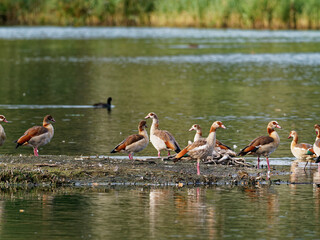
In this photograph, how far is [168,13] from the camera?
92.9 m

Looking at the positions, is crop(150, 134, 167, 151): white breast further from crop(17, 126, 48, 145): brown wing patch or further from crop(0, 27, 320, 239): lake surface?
crop(17, 126, 48, 145): brown wing patch

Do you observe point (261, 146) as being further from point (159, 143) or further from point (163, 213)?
point (163, 213)

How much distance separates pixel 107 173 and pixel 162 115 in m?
12.5

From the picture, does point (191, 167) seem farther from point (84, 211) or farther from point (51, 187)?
point (84, 211)

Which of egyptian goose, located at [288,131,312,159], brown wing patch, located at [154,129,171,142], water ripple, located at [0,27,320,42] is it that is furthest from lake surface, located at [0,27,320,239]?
water ripple, located at [0,27,320,42]

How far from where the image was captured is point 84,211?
13.9m

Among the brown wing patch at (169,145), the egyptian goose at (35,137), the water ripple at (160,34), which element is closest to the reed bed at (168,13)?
the water ripple at (160,34)

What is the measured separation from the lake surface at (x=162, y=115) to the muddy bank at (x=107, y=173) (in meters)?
0.51

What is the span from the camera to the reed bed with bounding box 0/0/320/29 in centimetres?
8000

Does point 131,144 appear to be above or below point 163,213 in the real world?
above

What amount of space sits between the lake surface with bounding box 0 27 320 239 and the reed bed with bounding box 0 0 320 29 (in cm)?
279

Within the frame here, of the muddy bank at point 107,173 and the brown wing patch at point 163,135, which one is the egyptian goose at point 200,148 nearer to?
the muddy bank at point 107,173

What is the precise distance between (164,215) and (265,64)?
43.9 m

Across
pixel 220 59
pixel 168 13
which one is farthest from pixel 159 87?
pixel 168 13
